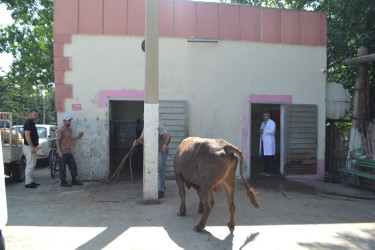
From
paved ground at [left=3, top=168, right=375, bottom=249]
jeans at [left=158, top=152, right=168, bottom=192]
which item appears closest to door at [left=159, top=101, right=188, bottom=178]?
paved ground at [left=3, top=168, right=375, bottom=249]

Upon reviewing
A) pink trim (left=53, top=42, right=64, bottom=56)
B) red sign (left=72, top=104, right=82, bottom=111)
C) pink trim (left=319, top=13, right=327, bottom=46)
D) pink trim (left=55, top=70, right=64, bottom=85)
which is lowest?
red sign (left=72, top=104, right=82, bottom=111)

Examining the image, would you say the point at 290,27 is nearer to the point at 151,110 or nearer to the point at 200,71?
the point at 200,71

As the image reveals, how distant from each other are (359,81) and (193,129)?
5.21 m

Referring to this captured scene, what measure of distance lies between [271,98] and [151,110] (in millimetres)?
4340

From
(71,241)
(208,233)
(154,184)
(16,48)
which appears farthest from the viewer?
(16,48)

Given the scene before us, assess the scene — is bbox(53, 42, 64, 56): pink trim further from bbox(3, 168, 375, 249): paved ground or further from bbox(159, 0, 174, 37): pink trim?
bbox(3, 168, 375, 249): paved ground

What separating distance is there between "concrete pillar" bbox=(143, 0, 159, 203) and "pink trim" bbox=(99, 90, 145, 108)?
235 centimetres

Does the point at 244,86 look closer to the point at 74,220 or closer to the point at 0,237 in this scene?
the point at 74,220

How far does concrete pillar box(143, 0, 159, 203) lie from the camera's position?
18.3 ft

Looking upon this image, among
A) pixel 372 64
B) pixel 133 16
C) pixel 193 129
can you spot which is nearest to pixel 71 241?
pixel 193 129

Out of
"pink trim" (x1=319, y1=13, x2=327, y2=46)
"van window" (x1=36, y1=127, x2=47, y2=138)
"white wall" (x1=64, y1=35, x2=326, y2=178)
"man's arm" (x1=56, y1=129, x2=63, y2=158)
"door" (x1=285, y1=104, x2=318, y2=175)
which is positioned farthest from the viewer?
"van window" (x1=36, y1=127, x2=47, y2=138)

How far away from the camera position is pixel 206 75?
8188 mm

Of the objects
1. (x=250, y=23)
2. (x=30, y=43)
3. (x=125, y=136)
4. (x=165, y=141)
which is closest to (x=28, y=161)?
(x=165, y=141)

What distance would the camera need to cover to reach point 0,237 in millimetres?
1948
